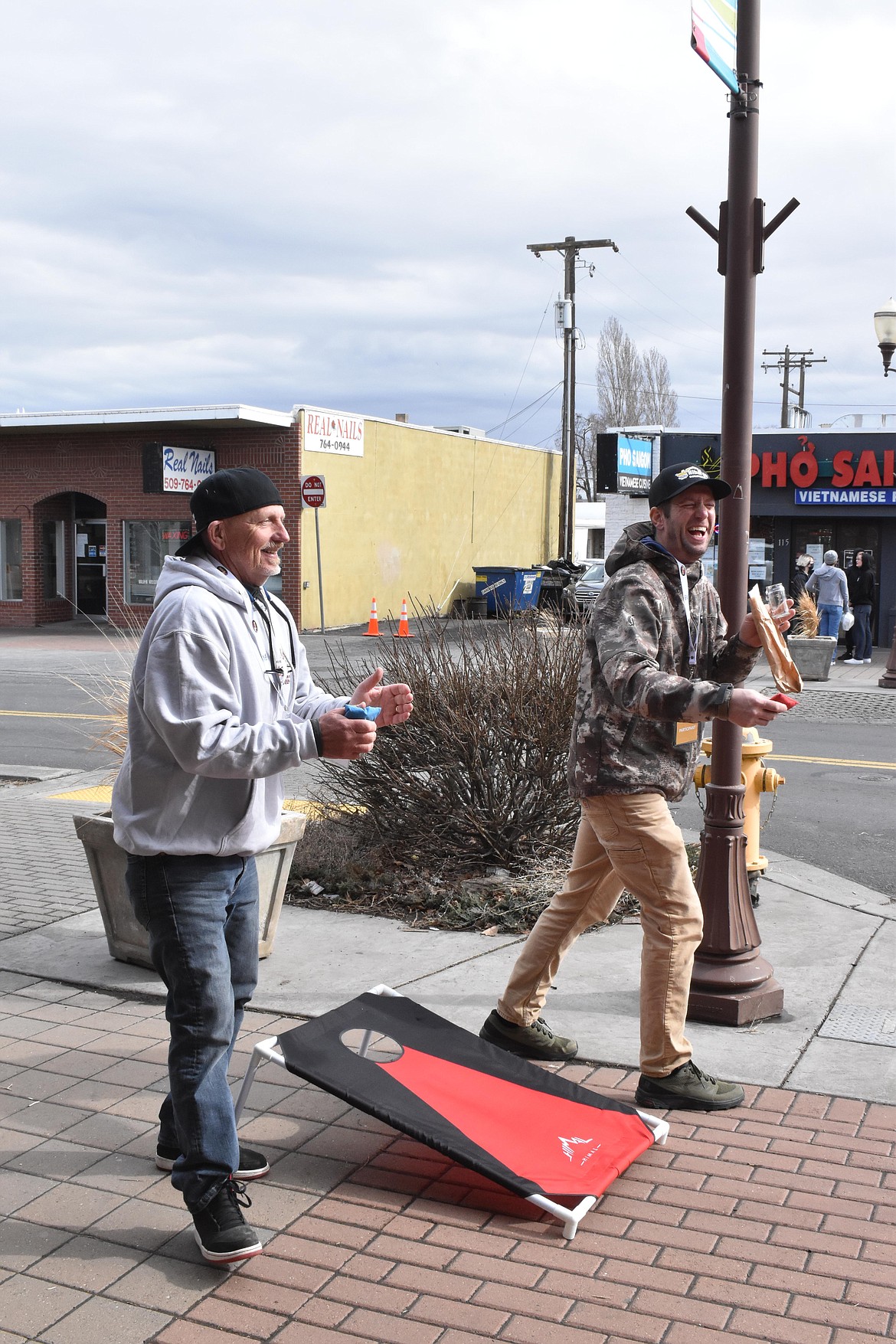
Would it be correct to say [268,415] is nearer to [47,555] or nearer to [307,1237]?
[47,555]

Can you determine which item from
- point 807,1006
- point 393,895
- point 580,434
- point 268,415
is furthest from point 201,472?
point 580,434

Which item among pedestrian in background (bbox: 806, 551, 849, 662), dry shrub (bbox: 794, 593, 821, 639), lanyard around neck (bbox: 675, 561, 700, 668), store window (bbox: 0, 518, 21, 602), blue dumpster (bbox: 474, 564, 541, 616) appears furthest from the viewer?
store window (bbox: 0, 518, 21, 602)

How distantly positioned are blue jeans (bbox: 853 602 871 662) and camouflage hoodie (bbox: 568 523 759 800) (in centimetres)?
1925

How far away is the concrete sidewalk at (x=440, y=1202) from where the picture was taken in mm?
2832

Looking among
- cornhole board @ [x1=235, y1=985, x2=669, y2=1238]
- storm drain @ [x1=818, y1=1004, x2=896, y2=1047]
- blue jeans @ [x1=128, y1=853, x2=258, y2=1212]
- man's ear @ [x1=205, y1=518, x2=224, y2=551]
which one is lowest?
storm drain @ [x1=818, y1=1004, x2=896, y2=1047]

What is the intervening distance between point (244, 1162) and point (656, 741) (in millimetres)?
1707

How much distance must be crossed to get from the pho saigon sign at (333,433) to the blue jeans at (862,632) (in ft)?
40.3

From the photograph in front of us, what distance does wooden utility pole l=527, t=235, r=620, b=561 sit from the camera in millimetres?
33812

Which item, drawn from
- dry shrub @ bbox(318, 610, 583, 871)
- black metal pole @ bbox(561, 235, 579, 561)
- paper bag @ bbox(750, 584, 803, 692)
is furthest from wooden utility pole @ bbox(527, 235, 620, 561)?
paper bag @ bbox(750, 584, 803, 692)

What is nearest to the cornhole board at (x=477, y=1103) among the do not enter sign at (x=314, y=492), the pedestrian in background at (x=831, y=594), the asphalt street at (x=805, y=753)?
the asphalt street at (x=805, y=753)

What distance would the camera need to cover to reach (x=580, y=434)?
7219cm

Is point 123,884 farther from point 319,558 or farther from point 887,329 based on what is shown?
point 319,558

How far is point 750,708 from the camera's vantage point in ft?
11.5

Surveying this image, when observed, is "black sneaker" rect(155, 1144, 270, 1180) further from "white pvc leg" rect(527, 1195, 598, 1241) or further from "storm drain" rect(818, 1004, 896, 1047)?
"storm drain" rect(818, 1004, 896, 1047)
